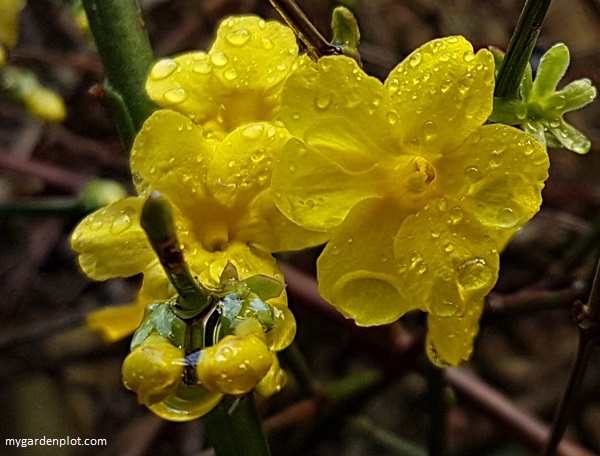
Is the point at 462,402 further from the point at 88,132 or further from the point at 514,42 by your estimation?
the point at 88,132

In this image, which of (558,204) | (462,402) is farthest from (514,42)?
(558,204)

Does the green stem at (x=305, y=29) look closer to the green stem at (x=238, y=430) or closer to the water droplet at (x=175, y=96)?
the water droplet at (x=175, y=96)

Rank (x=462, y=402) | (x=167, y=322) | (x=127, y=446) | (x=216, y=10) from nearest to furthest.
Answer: (x=167, y=322)
(x=462, y=402)
(x=127, y=446)
(x=216, y=10)

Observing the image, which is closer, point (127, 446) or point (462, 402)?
point (462, 402)

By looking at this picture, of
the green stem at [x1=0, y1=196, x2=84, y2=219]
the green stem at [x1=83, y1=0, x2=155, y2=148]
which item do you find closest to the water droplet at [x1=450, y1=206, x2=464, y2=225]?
the green stem at [x1=83, y1=0, x2=155, y2=148]

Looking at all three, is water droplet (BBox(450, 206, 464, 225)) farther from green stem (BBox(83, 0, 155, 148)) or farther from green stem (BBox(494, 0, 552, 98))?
green stem (BBox(83, 0, 155, 148))

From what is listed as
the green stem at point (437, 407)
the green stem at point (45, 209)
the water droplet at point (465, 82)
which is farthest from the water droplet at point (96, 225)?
the green stem at point (45, 209)
